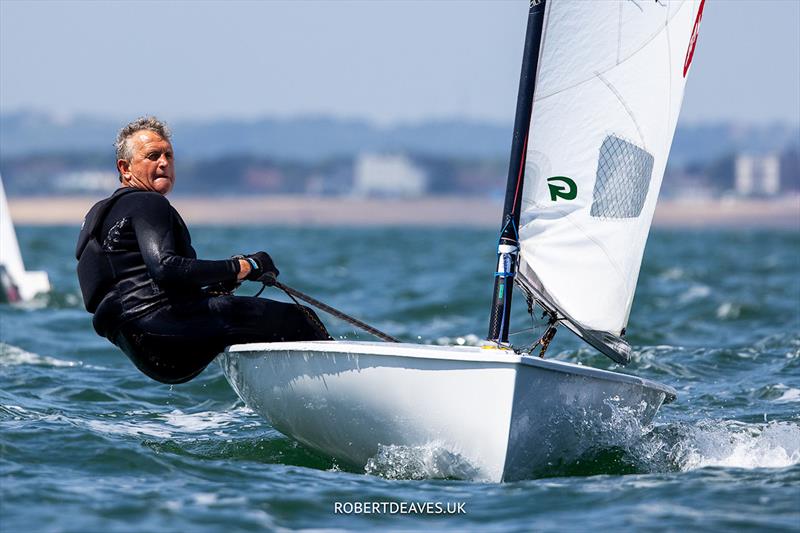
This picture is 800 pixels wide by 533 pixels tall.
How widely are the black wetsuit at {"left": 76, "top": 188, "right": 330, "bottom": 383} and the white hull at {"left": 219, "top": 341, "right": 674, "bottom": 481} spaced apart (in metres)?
0.16

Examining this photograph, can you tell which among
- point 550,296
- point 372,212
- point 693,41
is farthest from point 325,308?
Answer: point 372,212

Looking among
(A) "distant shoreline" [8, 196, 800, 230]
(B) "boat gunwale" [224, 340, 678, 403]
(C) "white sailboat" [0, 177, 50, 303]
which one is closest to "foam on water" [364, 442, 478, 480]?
(B) "boat gunwale" [224, 340, 678, 403]

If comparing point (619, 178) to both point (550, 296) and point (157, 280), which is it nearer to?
point (550, 296)

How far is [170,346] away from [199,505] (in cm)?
79

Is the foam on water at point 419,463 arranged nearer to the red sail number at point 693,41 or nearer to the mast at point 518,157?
the mast at point 518,157

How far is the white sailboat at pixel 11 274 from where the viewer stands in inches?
499

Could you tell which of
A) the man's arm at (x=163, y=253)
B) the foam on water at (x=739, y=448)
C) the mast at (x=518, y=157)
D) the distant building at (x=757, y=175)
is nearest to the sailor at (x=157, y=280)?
the man's arm at (x=163, y=253)

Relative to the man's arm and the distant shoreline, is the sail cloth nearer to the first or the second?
the man's arm

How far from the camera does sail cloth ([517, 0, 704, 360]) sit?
17.4 ft

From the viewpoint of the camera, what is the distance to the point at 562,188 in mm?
5367

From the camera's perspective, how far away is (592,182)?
17.8ft

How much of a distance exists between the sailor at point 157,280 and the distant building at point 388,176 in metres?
144

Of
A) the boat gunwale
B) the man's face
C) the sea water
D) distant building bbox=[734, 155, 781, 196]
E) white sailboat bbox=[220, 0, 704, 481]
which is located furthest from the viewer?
distant building bbox=[734, 155, 781, 196]

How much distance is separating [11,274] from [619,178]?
353 inches
